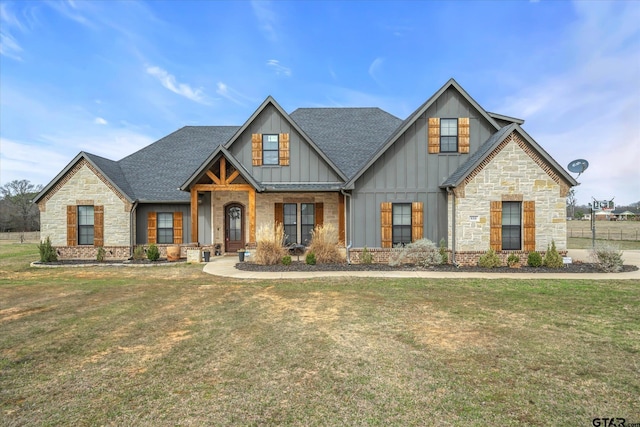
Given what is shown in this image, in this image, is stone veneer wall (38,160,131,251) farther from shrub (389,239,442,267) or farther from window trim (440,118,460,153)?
window trim (440,118,460,153)

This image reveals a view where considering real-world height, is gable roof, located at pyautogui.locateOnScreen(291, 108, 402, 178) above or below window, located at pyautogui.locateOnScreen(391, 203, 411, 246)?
above

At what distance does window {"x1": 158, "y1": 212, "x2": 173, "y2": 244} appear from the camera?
57.8ft

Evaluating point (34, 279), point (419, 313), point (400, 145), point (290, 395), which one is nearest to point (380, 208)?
point (400, 145)

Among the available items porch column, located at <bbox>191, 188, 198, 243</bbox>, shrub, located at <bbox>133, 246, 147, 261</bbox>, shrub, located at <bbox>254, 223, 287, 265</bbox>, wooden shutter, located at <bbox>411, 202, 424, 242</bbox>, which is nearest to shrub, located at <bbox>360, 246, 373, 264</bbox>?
wooden shutter, located at <bbox>411, 202, 424, 242</bbox>

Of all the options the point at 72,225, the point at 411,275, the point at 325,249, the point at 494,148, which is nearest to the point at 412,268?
the point at 411,275

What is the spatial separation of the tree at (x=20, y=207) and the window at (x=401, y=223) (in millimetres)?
56997

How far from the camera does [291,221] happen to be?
699 inches

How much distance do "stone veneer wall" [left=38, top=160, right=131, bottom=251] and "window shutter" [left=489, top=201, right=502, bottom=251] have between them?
1660 cm

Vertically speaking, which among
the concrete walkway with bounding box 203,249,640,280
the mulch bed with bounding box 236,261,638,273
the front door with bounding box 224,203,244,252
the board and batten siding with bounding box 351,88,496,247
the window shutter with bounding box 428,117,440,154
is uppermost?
the window shutter with bounding box 428,117,440,154

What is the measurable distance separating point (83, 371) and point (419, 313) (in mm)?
6060

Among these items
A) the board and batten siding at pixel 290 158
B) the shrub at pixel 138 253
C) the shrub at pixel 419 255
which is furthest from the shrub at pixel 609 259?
the shrub at pixel 138 253

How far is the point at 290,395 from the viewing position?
3988 millimetres

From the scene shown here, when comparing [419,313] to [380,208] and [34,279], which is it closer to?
[380,208]

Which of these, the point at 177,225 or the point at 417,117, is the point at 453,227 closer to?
the point at 417,117
